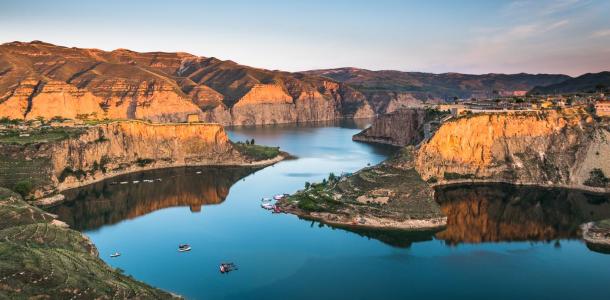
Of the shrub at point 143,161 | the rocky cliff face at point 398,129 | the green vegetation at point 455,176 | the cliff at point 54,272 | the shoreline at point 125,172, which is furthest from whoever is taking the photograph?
the rocky cliff face at point 398,129

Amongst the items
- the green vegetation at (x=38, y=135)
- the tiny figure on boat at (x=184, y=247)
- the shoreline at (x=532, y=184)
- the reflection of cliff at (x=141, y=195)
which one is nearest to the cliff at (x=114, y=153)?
the green vegetation at (x=38, y=135)

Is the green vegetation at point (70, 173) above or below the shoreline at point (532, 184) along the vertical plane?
above

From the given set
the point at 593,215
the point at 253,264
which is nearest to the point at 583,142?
the point at 593,215

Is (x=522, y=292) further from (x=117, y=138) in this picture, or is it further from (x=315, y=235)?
(x=117, y=138)

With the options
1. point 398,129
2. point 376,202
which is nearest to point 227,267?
point 376,202

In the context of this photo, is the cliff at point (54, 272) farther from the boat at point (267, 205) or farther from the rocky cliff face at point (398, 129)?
the rocky cliff face at point (398, 129)

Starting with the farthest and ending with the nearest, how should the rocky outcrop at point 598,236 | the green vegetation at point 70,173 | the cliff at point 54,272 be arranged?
Answer: the green vegetation at point 70,173, the rocky outcrop at point 598,236, the cliff at point 54,272

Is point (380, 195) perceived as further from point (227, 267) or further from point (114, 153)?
point (114, 153)
